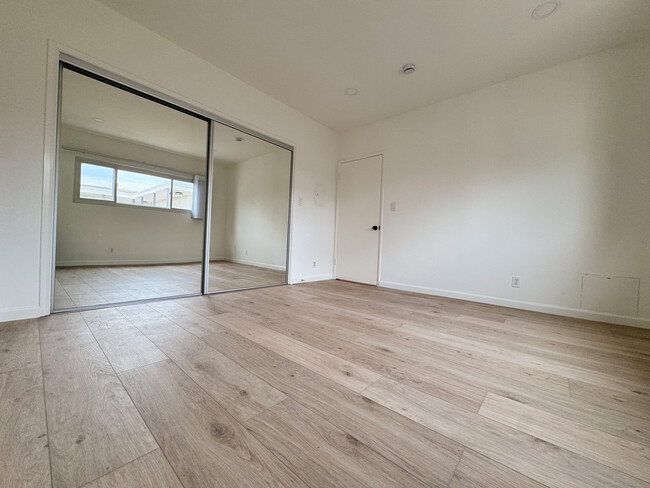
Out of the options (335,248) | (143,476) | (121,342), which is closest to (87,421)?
(143,476)

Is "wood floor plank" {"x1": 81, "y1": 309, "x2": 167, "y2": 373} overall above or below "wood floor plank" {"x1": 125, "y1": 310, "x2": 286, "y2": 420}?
below

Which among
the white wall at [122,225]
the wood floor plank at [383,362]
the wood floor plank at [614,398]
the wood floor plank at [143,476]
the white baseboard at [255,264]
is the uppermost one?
the white wall at [122,225]

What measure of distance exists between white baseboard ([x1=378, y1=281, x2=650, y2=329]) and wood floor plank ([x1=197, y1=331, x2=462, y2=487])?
2545 millimetres

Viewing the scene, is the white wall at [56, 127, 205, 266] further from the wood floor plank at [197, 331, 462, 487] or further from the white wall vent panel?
the white wall vent panel

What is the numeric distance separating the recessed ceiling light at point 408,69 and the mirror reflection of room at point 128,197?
244 cm

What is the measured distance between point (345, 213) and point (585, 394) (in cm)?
345

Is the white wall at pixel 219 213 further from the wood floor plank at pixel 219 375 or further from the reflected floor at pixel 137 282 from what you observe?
the wood floor plank at pixel 219 375

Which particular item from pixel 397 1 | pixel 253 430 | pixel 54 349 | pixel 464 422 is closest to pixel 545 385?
pixel 464 422

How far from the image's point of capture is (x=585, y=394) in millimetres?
1116

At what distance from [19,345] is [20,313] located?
650mm

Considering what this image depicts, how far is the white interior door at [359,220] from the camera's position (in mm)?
3852

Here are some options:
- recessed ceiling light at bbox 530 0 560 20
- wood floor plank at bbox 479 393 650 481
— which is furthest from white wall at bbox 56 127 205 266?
Answer: recessed ceiling light at bbox 530 0 560 20

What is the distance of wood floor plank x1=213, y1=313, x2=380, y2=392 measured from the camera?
45.9 inches

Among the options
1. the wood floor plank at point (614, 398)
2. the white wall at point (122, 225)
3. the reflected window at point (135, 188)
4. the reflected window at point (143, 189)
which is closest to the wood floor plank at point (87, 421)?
the wood floor plank at point (614, 398)
